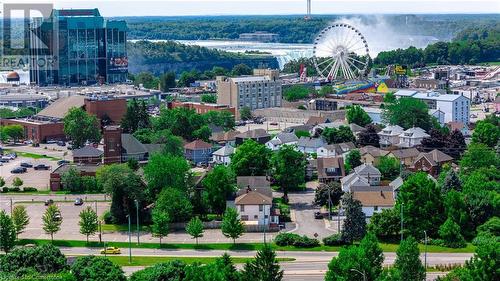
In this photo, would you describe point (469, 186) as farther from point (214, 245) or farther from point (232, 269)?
point (232, 269)

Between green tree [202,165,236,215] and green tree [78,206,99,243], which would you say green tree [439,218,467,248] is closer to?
green tree [202,165,236,215]

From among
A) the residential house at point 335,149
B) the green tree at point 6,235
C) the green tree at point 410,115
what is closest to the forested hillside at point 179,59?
the green tree at point 410,115

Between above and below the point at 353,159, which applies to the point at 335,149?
above

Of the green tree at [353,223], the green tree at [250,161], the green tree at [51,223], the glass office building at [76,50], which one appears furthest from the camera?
the glass office building at [76,50]

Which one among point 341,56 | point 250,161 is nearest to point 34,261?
point 250,161

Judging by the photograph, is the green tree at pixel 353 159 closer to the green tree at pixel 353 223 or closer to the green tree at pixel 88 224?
the green tree at pixel 353 223

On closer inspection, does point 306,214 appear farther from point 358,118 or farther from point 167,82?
Result: point 167,82

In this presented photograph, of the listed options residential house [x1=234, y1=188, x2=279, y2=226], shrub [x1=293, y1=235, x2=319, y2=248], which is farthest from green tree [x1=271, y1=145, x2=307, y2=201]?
shrub [x1=293, y1=235, x2=319, y2=248]
